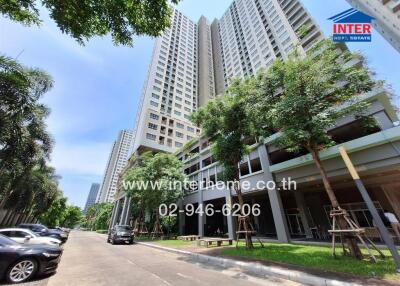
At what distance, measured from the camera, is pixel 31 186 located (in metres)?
26.8

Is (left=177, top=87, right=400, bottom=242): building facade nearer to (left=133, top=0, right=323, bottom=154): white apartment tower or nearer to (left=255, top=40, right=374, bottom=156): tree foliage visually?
(left=255, top=40, right=374, bottom=156): tree foliage

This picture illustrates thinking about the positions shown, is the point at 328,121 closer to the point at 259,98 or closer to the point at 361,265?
the point at 259,98

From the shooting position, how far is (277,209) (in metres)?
16.2

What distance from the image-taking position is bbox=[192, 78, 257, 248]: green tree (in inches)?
563

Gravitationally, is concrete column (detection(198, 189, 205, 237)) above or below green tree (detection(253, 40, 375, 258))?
below

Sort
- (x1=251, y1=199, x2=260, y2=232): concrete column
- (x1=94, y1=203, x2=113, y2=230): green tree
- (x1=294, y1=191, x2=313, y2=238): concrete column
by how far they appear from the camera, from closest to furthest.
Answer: (x1=294, y1=191, x2=313, y2=238): concrete column
(x1=251, y1=199, x2=260, y2=232): concrete column
(x1=94, y1=203, x2=113, y2=230): green tree

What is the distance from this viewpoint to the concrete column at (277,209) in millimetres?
15594

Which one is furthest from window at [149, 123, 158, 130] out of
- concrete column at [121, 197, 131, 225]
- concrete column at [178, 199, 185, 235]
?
concrete column at [178, 199, 185, 235]

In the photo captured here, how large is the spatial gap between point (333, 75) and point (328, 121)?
2.57 meters

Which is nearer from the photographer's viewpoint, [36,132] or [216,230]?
[36,132]

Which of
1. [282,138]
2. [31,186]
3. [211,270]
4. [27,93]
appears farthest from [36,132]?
[282,138]

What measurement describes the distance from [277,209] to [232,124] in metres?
7.81

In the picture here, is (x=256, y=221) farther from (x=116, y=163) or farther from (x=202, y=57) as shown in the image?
(x=116, y=163)

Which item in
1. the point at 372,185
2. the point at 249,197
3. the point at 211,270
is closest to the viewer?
the point at 211,270
